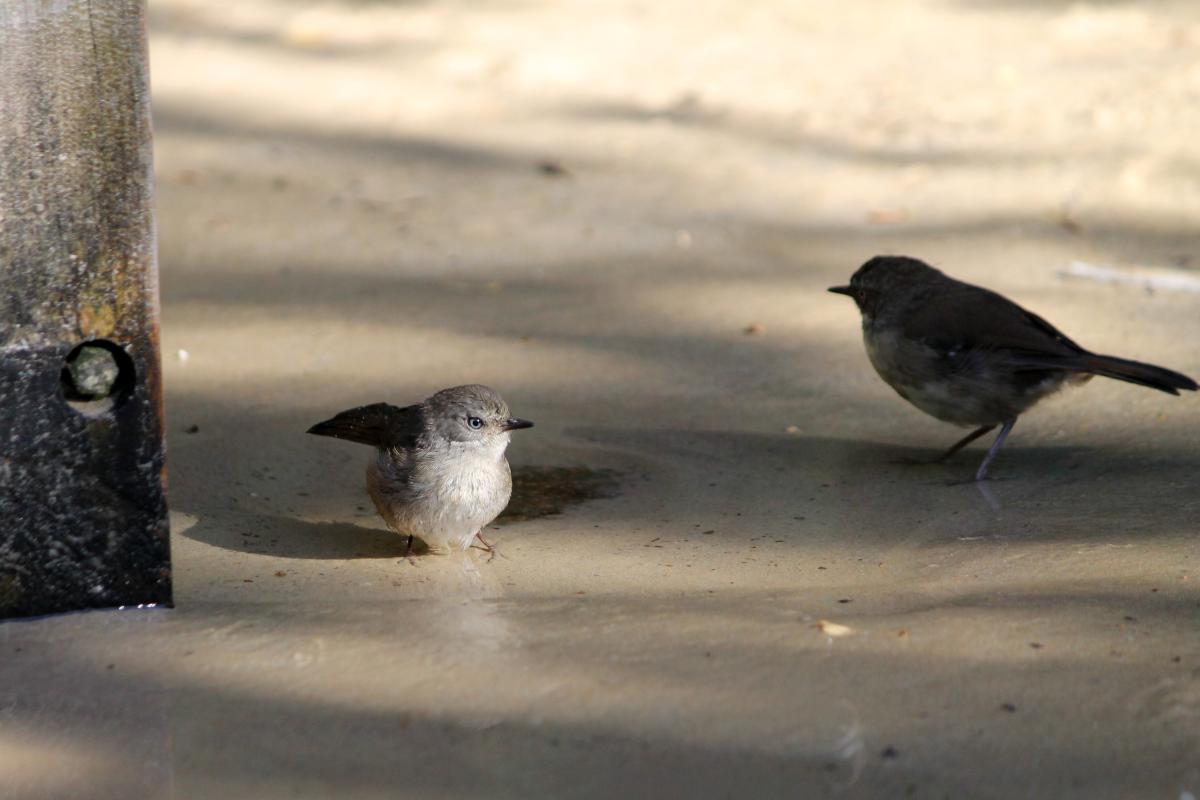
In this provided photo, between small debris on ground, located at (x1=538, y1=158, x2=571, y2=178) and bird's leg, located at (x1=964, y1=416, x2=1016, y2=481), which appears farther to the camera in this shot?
small debris on ground, located at (x1=538, y1=158, x2=571, y2=178)

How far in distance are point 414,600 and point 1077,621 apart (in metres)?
1.70

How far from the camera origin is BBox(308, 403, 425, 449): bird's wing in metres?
4.45

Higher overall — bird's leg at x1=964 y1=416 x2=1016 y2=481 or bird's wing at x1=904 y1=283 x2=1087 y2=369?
bird's wing at x1=904 y1=283 x2=1087 y2=369

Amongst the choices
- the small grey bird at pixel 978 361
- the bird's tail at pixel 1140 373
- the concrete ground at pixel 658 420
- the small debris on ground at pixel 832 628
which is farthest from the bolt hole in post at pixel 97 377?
the bird's tail at pixel 1140 373

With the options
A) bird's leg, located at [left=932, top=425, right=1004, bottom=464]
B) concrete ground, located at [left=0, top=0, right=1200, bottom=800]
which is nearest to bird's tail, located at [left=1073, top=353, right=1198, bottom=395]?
concrete ground, located at [left=0, top=0, right=1200, bottom=800]

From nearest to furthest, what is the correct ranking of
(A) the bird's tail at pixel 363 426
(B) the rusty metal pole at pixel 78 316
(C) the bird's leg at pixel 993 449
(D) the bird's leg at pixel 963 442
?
(B) the rusty metal pole at pixel 78 316, (A) the bird's tail at pixel 363 426, (C) the bird's leg at pixel 993 449, (D) the bird's leg at pixel 963 442

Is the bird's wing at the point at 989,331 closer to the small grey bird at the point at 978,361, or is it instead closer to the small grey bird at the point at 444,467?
the small grey bird at the point at 978,361

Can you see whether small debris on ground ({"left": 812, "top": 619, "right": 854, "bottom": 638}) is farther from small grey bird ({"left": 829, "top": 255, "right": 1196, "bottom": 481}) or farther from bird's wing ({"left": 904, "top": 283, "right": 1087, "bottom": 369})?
bird's wing ({"left": 904, "top": 283, "right": 1087, "bottom": 369})

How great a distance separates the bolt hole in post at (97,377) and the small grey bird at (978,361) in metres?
2.78

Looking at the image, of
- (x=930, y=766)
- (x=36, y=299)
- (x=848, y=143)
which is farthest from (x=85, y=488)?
(x=848, y=143)

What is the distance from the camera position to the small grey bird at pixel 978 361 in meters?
5.12

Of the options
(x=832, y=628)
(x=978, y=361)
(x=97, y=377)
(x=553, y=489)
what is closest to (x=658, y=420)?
(x=553, y=489)

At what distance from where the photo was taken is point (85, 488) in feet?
12.2

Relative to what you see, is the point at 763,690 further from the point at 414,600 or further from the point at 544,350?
the point at 544,350
